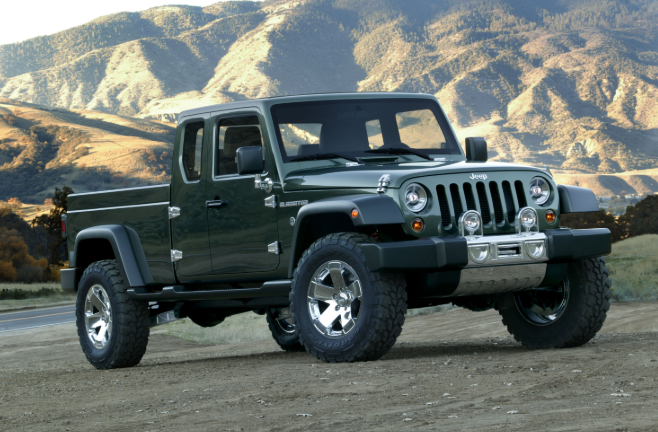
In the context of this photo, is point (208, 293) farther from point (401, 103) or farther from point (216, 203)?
point (401, 103)

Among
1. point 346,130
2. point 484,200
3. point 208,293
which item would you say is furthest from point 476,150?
point 208,293

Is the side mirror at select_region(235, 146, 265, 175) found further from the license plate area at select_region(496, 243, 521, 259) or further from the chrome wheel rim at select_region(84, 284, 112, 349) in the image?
the chrome wheel rim at select_region(84, 284, 112, 349)

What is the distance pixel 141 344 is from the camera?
31.6 feet

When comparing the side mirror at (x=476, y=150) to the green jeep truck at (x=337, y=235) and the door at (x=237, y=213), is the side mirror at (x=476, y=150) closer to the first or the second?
the green jeep truck at (x=337, y=235)

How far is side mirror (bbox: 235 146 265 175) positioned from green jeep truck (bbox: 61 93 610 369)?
18 mm

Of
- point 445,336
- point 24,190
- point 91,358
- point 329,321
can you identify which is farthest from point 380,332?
point 24,190

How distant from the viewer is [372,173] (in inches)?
283

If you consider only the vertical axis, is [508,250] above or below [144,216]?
below

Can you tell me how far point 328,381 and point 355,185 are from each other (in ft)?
5.51

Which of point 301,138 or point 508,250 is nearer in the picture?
point 508,250

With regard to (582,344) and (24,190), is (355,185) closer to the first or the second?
(582,344)

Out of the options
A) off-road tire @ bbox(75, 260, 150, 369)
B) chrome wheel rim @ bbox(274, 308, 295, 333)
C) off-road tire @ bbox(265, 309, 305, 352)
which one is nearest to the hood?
off-road tire @ bbox(75, 260, 150, 369)

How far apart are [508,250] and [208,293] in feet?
9.83


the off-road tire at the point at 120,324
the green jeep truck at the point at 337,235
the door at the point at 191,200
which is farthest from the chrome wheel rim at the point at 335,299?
the off-road tire at the point at 120,324
